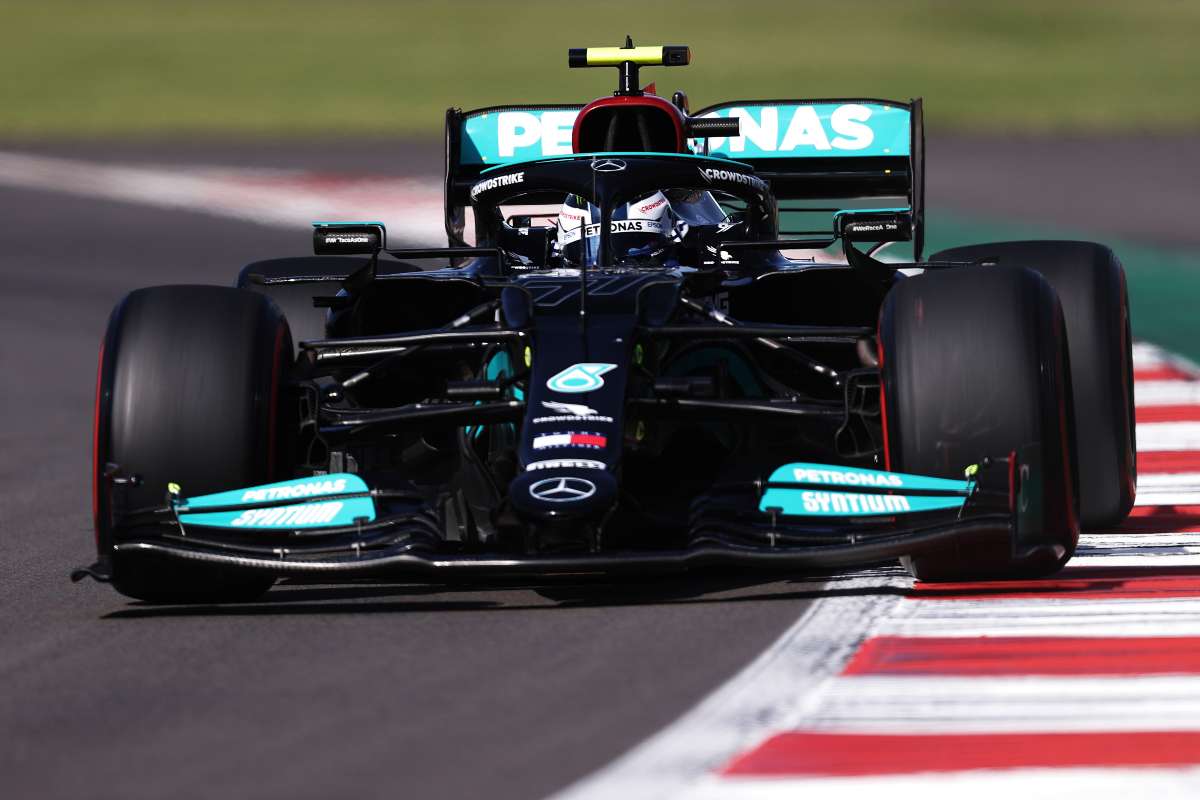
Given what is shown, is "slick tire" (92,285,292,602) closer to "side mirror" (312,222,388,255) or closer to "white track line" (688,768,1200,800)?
"side mirror" (312,222,388,255)

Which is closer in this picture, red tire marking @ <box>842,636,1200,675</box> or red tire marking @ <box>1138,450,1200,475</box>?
red tire marking @ <box>842,636,1200,675</box>

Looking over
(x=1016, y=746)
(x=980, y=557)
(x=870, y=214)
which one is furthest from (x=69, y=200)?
(x=1016, y=746)

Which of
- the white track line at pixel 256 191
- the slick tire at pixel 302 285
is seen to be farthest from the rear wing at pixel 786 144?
the white track line at pixel 256 191

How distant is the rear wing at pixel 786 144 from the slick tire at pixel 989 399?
3.84 meters

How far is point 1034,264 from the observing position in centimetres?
852

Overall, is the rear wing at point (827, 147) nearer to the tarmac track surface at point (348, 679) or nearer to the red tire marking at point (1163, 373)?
the red tire marking at point (1163, 373)

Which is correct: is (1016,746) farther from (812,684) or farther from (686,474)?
(686,474)

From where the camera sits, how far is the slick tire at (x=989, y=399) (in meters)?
6.91

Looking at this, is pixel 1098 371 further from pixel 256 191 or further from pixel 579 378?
pixel 256 191

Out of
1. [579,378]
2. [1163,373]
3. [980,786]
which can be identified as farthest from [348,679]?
[1163,373]

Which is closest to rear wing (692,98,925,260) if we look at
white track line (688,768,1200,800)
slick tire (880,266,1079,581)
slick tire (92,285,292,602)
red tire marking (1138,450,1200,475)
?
red tire marking (1138,450,1200,475)

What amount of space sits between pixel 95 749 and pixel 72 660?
1.26 m

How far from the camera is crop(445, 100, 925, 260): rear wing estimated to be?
11.1m

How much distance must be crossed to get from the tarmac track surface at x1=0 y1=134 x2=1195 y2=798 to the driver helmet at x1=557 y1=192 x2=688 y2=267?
1.99m
